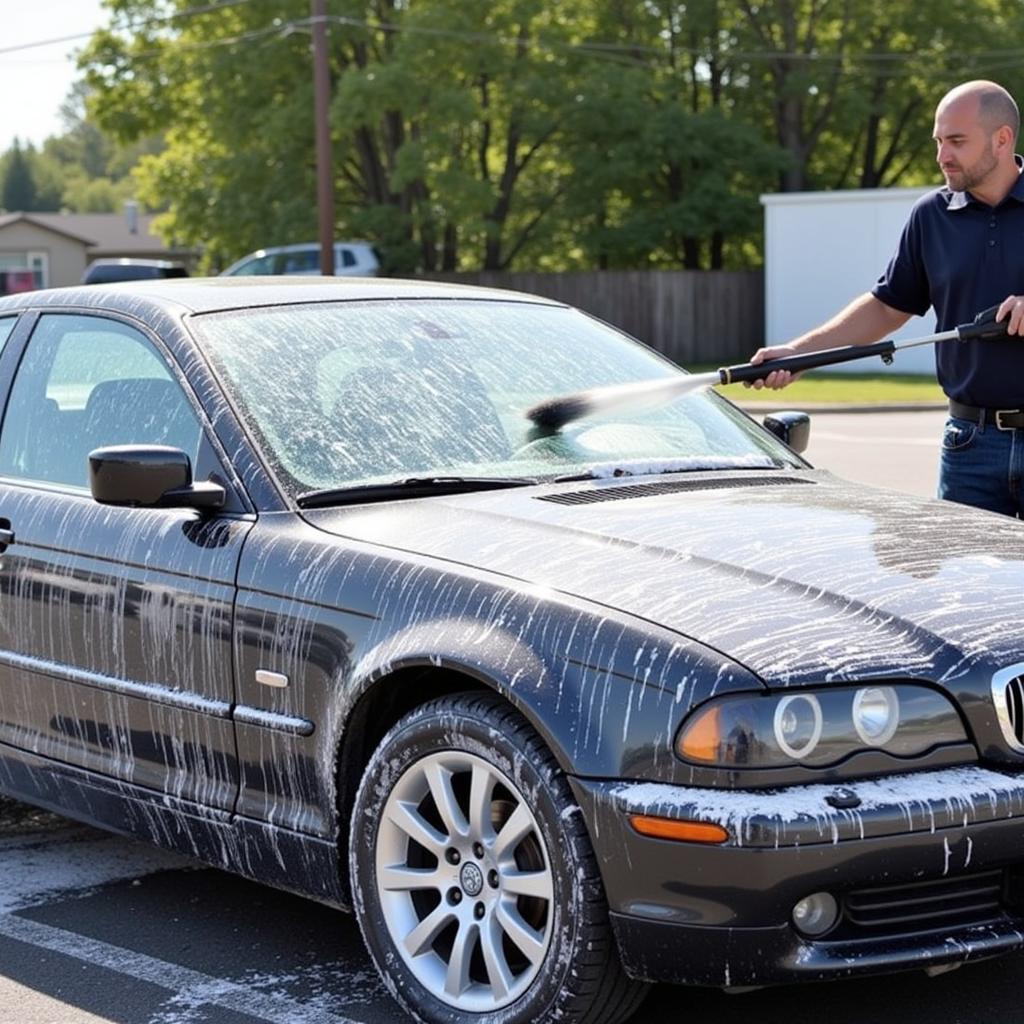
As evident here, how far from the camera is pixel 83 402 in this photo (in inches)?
195

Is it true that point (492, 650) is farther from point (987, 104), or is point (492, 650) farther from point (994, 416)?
point (987, 104)

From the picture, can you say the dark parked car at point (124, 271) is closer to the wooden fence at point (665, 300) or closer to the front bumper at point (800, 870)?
A: the wooden fence at point (665, 300)

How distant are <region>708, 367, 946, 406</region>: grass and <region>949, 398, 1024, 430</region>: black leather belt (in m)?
15.7

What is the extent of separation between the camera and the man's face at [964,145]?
205 inches

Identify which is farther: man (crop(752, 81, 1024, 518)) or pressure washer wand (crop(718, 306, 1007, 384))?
man (crop(752, 81, 1024, 518))

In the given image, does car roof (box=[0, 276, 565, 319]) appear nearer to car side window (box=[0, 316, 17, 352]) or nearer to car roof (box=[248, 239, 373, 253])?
car side window (box=[0, 316, 17, 352])

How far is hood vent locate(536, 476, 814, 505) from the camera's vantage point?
4.18 metres

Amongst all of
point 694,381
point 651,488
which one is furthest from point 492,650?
point 694,381

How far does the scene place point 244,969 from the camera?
13.8 ft

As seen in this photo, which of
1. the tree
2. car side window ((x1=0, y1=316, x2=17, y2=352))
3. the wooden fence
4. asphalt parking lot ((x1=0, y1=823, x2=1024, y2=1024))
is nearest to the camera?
asphalt parking lot ((x1=0, y1=823, x2=1024, y2=1024))

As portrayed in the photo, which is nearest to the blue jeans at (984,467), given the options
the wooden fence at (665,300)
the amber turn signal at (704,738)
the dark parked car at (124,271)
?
the amber turn signal at (704,738)

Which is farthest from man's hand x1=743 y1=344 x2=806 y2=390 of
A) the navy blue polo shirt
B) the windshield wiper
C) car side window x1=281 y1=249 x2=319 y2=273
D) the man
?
car side window x1=281 y1=249 x2=319 y2=273

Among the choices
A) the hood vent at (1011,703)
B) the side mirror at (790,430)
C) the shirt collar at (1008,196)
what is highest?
the shirt collar at (1008,196)

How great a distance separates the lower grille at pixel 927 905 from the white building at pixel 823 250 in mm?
31777
